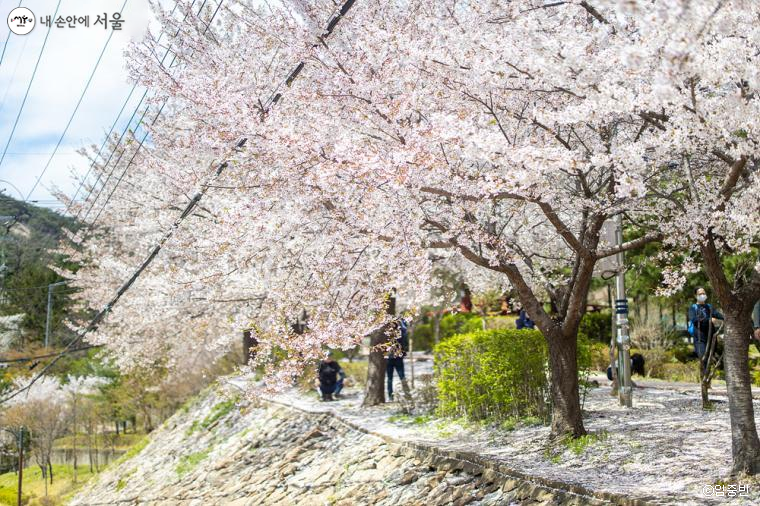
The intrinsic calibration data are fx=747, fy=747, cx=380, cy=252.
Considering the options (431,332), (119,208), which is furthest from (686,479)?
(431,332)

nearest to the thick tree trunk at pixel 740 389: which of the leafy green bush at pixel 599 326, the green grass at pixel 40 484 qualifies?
the leafy green bush at pixel 599 326

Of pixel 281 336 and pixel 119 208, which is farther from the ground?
Answer: pixel 119 208

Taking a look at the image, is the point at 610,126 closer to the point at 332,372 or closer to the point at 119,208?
the point at 332,372

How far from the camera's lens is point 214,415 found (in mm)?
17938

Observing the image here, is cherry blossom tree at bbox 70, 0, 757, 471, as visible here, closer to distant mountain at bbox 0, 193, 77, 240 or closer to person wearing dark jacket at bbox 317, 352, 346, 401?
person wearing dark jacket at bbox 317, 352, 346, 401

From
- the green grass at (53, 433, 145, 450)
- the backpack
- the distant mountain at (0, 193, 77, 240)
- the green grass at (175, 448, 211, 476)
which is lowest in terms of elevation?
the green grass at (53, 433, 145, 450)

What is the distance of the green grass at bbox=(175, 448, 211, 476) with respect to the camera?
14.7 m

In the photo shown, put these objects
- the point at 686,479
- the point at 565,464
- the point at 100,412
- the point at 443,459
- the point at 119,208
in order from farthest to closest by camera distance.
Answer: the point at 100,412 → the point at 119,208 → the point at 443,459 → the point at 565,464 → the point at 686,479

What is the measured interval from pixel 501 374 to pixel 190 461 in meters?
8.11

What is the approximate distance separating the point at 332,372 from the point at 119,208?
6746 millimetres

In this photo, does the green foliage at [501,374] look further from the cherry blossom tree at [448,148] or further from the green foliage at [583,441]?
the green foliage at [583,441]

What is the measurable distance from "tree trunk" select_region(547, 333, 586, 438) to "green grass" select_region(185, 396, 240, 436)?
1052cm

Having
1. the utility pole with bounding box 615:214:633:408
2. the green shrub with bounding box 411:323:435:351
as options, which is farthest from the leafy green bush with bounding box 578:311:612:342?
the utility pole with bounding box 615:214:633:408

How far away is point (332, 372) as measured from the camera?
51.1 ft
